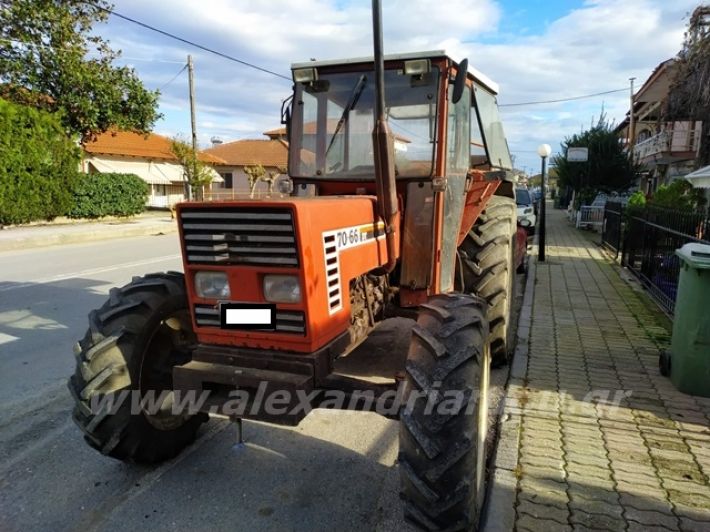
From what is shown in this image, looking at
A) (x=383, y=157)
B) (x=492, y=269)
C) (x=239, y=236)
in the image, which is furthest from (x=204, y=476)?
(x=492, y=269)

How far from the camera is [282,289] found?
2.68 m

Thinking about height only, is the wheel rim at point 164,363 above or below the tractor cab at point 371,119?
below

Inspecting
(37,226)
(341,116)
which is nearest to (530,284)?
(341,116)

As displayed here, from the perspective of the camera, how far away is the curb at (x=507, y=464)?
2709 mm

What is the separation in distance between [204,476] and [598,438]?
2.53 m

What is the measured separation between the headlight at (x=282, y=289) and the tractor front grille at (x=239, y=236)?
0.27ft

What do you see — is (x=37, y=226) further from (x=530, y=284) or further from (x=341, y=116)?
(x=341, y=116)

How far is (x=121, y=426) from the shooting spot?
118 inches

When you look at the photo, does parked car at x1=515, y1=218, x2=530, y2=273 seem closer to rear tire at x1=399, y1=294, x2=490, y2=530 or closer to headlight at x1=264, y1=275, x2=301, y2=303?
rear tire at x1=399, y1=294, x2=490, y2=530

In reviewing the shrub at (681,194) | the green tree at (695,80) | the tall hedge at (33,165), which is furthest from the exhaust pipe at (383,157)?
the green tree at (695,80)

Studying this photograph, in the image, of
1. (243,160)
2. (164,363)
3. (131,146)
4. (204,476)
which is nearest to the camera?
(204,476)

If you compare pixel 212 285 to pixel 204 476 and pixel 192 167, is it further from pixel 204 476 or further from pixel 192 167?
pixel 192 167

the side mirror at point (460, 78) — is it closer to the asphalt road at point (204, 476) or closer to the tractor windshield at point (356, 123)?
the tractor windshield at point (356, 123)

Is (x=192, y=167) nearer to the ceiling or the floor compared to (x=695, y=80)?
nearer to the floor
